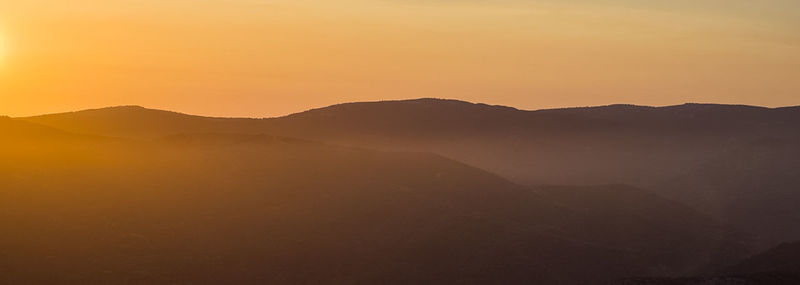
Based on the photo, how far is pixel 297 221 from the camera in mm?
106562

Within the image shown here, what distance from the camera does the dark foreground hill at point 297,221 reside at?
9319 cm

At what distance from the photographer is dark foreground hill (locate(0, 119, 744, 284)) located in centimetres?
9319

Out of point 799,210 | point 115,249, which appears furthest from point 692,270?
point 115,249

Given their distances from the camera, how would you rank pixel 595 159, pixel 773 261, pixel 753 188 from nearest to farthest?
pixel 773 261
pixel 753 188
pixel 595 159

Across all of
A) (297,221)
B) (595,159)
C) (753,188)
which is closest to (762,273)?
(297,221)

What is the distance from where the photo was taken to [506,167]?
188375mm

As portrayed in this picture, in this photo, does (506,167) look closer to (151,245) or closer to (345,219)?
(345,219)

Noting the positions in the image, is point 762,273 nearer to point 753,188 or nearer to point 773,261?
point 773,261

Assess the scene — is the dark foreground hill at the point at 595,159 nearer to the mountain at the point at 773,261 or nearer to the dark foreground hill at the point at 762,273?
the mountain at the point at 773,261

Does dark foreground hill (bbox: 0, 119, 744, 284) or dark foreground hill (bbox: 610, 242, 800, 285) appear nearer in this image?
dark foreground hill (bbox: 610, 242, 800, 285)

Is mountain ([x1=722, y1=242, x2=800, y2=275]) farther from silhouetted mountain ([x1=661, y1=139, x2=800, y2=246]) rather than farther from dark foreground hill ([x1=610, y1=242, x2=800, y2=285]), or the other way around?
silhouetted mountain ([x1=661, y1=139, x2=800, y2=246])

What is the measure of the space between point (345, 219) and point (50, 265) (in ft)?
96.4

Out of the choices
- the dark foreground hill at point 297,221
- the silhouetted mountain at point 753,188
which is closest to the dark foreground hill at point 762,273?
the dark foreground hill at point 297,221

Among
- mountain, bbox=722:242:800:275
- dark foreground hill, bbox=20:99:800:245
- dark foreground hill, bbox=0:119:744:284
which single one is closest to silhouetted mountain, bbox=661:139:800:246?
dark foreground hill, bbox=20:99:800:245
